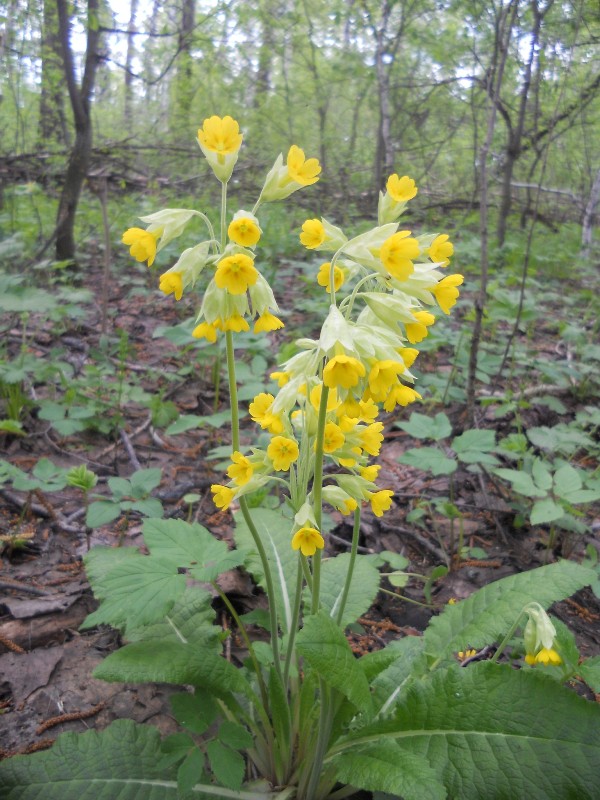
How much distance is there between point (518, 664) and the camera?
217cm

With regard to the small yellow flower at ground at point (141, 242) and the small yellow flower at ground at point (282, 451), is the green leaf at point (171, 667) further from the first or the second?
the small yellow flower at ground at point (141, 242)

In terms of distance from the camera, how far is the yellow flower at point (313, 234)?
54.2 inches

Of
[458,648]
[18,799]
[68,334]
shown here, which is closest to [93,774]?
[18,799]

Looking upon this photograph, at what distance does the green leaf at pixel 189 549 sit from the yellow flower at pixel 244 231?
0.86 meters

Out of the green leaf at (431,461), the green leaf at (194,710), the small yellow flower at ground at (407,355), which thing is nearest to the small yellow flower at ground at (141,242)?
the small yellow flower at ground at (407,355)

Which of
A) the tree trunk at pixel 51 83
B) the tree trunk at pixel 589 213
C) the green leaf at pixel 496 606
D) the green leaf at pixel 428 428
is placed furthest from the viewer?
the tree trunk at pixel 589 213

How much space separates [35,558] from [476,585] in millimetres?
1873

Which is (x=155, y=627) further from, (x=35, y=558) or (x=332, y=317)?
(x=332, y=317)

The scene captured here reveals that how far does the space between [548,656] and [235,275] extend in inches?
51.2

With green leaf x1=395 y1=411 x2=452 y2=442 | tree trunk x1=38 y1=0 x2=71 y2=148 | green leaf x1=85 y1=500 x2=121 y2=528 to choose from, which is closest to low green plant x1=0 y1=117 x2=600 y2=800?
green leaf x1=85 y1=500 x2=121 y2=528

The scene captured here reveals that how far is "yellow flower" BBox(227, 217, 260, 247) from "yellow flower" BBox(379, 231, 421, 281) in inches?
11.7

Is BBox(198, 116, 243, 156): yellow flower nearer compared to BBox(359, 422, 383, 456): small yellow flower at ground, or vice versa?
BBox(198, 116, 243, 156): yellow flower

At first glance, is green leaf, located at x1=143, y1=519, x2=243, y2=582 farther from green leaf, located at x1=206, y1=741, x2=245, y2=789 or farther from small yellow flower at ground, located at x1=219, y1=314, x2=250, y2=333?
small yellow flower at ground, located at x1=219, y1=314, x2=250, y2=333

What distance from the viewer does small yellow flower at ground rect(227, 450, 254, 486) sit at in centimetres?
150
